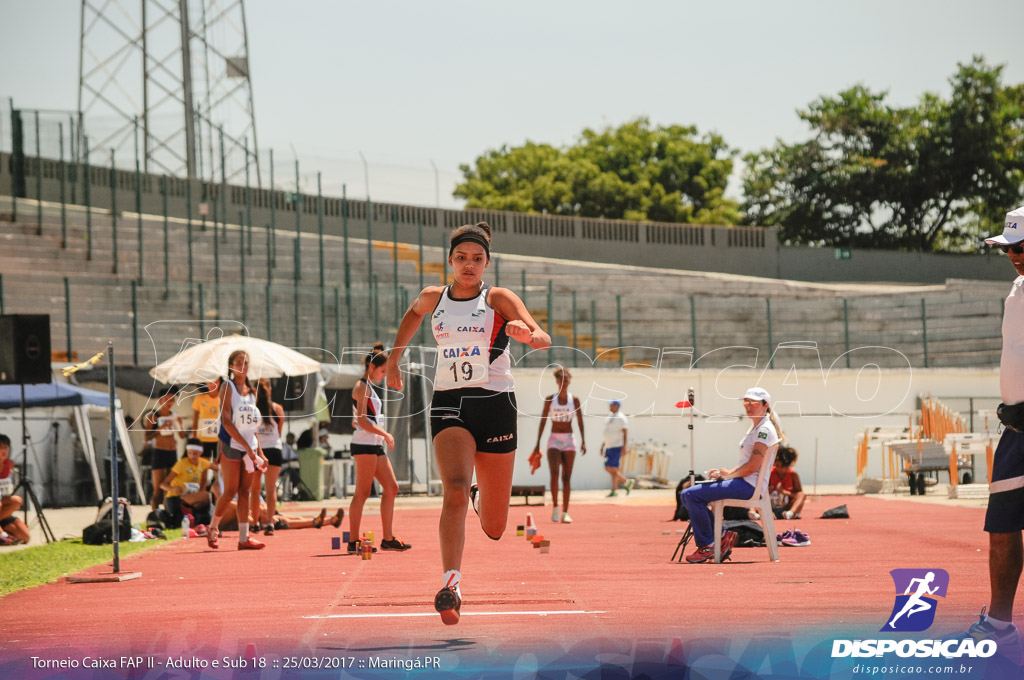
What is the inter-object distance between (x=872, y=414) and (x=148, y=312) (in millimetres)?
17155

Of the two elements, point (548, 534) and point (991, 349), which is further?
point (991, 349)

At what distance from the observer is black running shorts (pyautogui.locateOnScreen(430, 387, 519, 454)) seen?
7.12 metres

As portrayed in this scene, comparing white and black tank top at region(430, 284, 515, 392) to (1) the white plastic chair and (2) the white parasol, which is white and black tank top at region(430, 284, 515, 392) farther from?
(2) the white parasol

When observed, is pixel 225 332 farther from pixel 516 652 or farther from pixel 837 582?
pixel 516 652

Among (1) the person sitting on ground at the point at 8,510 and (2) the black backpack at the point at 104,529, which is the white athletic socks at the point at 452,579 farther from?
(1) the person sitting on ground at the point at 8,510

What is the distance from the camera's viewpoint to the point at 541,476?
29281 millimetres

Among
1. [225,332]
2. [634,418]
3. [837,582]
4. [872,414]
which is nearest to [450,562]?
[837,582]

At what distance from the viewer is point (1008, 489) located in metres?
6.13

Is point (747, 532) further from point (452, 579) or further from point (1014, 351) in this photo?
point (1014, 351)

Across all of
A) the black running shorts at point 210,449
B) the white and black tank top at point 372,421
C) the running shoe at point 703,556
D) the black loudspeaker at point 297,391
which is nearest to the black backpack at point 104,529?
the black running shorts at point 210,449

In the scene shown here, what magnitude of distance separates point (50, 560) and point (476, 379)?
7.54 m

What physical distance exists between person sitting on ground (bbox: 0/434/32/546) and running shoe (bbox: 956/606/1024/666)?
40.0 ft

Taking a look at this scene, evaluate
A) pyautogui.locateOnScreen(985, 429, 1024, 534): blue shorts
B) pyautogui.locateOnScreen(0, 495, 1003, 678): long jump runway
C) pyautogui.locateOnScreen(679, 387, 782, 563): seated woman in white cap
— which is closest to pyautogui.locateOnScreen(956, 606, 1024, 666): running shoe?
pyautogui.locateOnScreen(0, 495, 1003, 678): long jump runway

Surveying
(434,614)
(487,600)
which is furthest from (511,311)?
(487,600)
